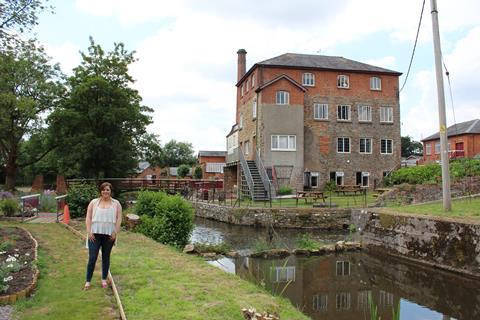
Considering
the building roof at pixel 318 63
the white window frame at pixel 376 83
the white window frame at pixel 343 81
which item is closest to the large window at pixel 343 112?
the white window frame at pixel 343 81

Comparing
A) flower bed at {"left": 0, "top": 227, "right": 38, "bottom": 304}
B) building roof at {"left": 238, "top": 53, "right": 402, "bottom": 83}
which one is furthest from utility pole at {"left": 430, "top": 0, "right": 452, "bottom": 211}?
building roof at {"left": 238, "top": 53, "right": 402, "bottom": 83}

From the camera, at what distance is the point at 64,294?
701 centimetres

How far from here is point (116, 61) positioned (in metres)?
34.4

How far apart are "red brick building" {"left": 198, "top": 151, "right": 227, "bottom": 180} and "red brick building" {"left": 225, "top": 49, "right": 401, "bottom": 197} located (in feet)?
93.5

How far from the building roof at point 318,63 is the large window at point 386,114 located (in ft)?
10.8

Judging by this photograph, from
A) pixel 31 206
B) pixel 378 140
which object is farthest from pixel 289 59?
pixel 31 206

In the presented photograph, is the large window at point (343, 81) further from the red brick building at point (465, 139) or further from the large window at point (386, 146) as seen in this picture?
the red brick building at point (465, 139)

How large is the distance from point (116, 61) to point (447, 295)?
3077 centimetres

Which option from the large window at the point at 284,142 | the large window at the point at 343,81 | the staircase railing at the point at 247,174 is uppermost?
the large window at the point at 343,81

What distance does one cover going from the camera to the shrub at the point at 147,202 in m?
16.3

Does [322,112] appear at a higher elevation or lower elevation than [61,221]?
higher

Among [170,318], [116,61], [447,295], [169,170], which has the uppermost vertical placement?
[116,61]

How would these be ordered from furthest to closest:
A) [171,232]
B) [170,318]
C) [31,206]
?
[31,206] → [171,232] → [170,318]

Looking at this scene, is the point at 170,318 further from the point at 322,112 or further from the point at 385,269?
the point at 322,112
